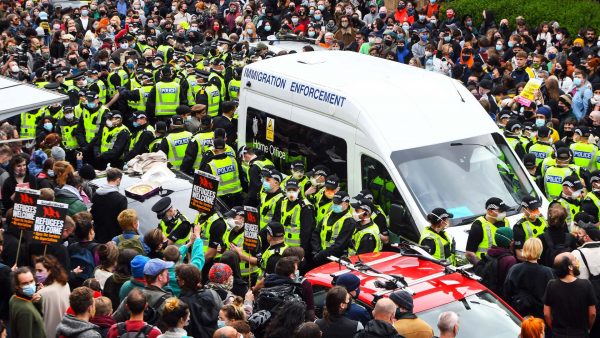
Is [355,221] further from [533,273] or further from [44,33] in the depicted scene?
→ [44,33]

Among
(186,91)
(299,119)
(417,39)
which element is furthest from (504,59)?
(299,119)

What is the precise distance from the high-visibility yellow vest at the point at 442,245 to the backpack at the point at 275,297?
2.71 metres

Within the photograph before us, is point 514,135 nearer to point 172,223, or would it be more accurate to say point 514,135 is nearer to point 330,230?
point 330,230

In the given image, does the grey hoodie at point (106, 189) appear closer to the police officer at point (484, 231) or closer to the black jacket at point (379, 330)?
the police officer at point (484, 231)

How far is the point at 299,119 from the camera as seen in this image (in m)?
15.6

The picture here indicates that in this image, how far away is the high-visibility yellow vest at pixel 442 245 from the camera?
12711mm

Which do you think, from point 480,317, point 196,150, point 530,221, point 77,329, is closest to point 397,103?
point 530,221

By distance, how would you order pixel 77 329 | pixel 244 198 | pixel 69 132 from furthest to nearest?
1. pixel 69 132
2. pixel 244 198
3. pixel 77 329

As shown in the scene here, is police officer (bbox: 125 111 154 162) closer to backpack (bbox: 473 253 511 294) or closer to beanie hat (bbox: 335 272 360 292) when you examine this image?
backpack (bbox: 473 253 511 294)

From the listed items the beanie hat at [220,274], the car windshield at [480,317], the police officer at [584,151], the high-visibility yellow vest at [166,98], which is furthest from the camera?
the high-visibility yellow vest at [166,98]

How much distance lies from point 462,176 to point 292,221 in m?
2.11

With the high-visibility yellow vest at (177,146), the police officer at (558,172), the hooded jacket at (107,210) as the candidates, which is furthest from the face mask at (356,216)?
the high-visibility yellow vest at (177,146)

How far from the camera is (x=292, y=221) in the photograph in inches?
549

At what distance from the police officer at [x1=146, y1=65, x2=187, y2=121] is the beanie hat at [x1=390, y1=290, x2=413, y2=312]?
1072 centimetres
